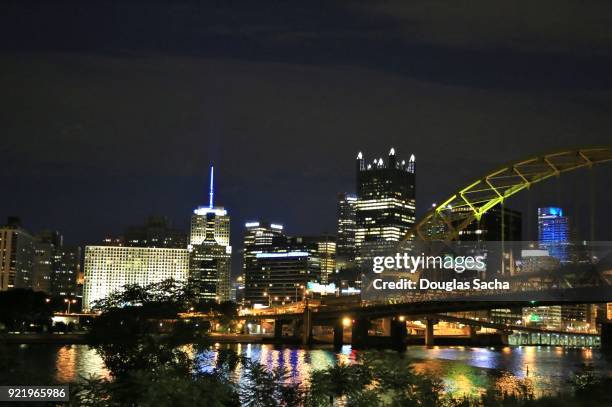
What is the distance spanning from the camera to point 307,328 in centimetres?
10894

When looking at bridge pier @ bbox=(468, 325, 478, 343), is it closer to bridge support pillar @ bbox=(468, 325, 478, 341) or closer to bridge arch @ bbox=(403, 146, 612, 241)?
bridge support pillar @ bbox=(468, 325, 478, 341)

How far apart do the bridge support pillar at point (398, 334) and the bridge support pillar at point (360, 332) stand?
3.36 m

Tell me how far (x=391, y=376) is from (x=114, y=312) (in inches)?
702

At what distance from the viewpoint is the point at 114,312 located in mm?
33219

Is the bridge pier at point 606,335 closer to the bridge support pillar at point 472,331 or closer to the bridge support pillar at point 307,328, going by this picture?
the bridge support pillar at point 472,331

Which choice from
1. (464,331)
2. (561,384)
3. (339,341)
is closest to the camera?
(561,384)

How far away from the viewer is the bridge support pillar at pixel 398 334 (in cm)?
10394

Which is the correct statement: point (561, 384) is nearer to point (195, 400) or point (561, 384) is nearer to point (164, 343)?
point (164, 343)

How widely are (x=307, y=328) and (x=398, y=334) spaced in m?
11.7

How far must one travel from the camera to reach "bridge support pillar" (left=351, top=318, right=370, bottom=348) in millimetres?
103125

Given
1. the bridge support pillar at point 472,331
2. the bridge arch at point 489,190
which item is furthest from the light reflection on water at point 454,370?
the bridge support pillar at point 472,331

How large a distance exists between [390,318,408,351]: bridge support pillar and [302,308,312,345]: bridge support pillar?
1048 centimetres

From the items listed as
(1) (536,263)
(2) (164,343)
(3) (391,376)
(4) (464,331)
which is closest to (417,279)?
(1) (536,263)

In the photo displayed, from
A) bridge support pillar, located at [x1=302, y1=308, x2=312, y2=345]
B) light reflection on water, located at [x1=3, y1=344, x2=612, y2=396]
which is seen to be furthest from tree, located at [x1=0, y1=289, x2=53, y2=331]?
bridge support pillar, located at [x1=302, y1=308, x2=312, y2=345]
